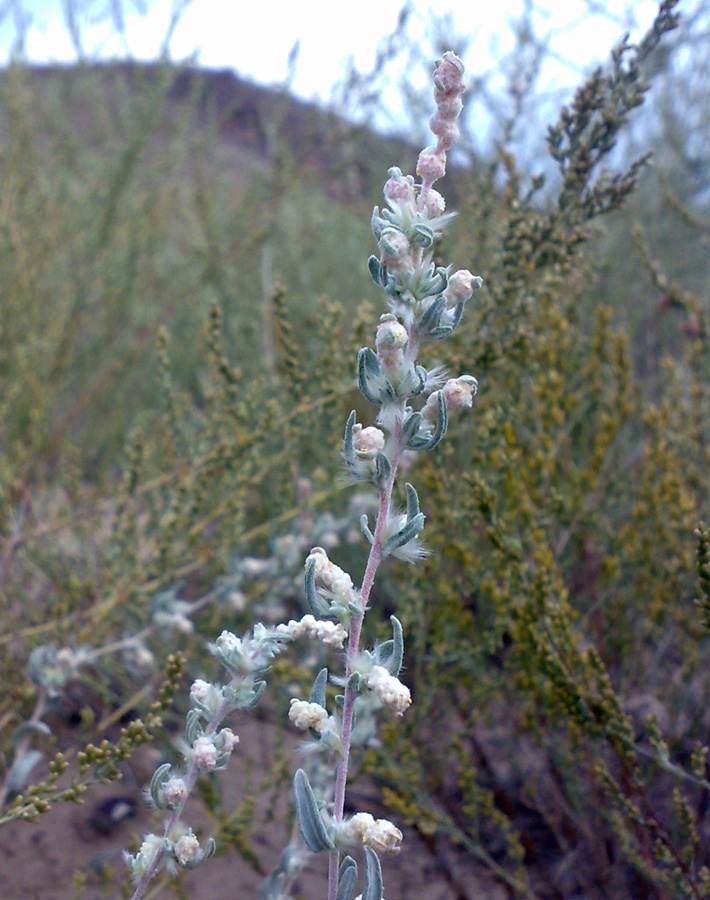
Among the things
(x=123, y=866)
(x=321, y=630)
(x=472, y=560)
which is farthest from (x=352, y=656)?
(x=123, y=866)

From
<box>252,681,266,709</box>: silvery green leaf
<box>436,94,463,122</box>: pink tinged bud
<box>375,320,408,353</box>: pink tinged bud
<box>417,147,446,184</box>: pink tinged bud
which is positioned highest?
<box>436,94,463,122</box>: pink tinged bud

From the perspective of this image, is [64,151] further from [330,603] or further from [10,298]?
[330,603]

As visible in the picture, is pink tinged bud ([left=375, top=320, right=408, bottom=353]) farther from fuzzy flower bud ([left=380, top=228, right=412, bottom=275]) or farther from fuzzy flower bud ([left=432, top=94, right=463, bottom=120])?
fuzzy flower bud ([left=432, top=94, right=463, bottom=120])

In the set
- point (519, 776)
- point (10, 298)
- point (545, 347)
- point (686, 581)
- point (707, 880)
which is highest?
point (545, 347)

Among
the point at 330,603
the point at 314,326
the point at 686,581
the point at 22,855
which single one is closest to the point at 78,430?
the point at 314,326

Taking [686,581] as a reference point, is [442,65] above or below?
above

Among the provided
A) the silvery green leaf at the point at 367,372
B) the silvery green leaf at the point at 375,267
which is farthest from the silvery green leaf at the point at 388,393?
the silvery green leaf at the point at 375,267

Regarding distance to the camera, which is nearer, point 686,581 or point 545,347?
point 545,347

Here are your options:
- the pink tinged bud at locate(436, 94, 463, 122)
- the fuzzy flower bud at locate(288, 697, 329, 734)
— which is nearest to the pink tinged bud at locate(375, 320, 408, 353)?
the pink tinged bud at locate(436, 94, 463, 122)

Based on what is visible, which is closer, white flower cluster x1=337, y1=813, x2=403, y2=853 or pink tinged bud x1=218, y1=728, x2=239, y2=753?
white flower cluster x1=337, y1=813, x2=403, y2=853
